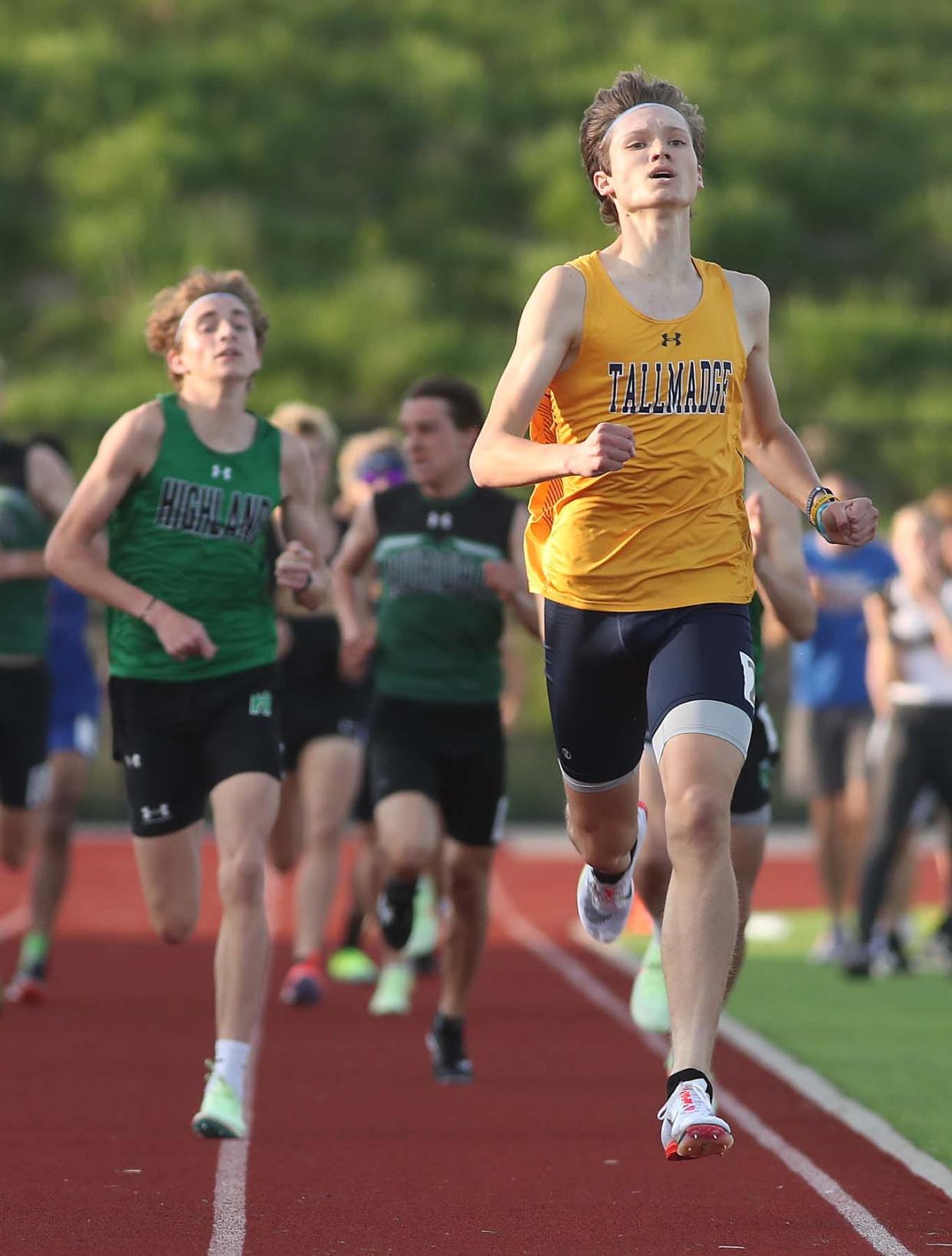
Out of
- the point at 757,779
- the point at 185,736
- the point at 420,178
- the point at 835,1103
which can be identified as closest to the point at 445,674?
the point at 757,779

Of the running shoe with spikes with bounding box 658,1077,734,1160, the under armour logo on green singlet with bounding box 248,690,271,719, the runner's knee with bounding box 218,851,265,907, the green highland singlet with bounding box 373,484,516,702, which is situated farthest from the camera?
the green highland singlet with bounding box 373,484,516,702

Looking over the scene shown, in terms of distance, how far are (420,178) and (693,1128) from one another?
1860 inches

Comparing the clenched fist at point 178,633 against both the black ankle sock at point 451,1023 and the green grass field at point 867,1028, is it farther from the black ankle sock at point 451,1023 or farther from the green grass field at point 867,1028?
the green grass field at point 867,1028

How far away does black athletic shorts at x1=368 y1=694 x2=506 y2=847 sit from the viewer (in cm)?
768

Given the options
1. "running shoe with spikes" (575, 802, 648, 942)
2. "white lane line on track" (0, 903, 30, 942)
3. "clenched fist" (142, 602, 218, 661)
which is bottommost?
"white lane line on track" (0, 903, 30, 942)

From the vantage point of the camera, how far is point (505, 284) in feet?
153

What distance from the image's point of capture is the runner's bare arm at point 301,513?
21.4ft

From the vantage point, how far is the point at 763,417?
563cm

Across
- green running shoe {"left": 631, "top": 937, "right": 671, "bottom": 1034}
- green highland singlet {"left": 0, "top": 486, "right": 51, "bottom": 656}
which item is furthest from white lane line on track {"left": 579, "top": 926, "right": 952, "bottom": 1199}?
green highland singlet {"left": 0, "top": 486, "right": 51, "bottom": 656}

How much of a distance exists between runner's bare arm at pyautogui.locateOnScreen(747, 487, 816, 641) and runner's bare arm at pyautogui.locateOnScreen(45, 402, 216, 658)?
5.36 feet

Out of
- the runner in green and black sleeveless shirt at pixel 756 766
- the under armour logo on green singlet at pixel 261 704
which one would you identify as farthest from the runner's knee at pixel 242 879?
the runner in green and black sleeveless shirt at pixel 756 766

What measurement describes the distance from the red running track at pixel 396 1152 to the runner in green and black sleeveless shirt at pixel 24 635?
0.88 m

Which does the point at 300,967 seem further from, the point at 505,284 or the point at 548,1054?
the point at 505,284

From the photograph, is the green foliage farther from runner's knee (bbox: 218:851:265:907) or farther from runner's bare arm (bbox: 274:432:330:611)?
runner's knee (bbox: 218:851:265:907)
